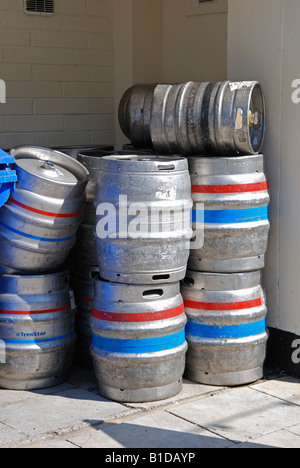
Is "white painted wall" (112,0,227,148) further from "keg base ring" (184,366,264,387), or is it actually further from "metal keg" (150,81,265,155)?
"keg base ring" (184,366,264,387)

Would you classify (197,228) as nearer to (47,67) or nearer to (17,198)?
(17,198)

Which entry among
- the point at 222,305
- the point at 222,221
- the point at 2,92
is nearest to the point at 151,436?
the point at 222,305

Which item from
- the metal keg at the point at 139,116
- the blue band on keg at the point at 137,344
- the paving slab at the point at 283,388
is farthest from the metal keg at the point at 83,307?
the paving slab at the point at 283,388

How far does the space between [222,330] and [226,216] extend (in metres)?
0.77

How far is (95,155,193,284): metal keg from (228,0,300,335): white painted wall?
2.78 feet

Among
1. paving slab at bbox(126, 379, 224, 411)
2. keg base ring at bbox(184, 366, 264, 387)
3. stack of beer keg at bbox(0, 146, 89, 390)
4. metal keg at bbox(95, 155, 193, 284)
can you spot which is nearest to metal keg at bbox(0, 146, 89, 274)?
stack of beer keg at bbox(0, 146, 89, 390)

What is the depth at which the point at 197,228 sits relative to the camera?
A: 5.13 m

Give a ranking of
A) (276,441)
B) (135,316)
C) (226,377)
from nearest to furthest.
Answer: (276,441), (135,316), (226,377)

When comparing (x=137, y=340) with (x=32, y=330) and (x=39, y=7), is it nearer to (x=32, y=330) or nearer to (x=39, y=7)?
(x=32, y=330)

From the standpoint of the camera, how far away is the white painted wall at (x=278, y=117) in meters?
5.25

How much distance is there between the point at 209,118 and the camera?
5.09 m

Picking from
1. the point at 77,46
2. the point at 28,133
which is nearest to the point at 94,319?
the point at 28,133
